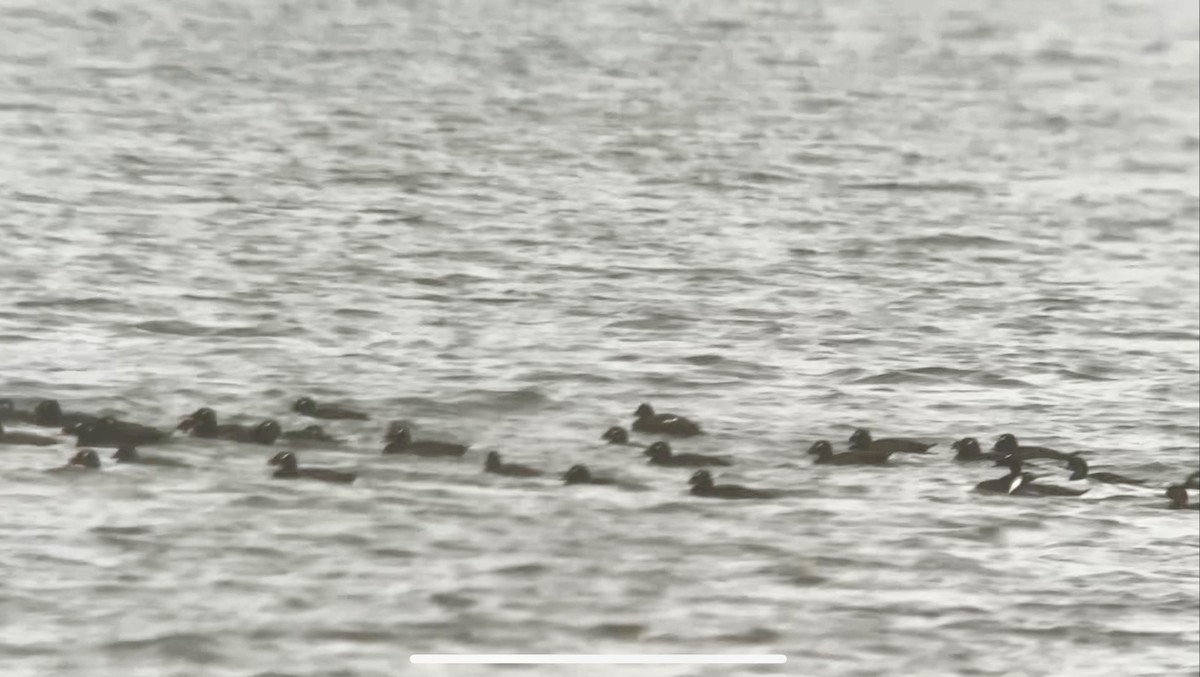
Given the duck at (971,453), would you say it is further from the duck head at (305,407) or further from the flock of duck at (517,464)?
the duck head at (305,407)

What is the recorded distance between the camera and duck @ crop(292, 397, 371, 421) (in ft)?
16.3

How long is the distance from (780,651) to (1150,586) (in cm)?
97

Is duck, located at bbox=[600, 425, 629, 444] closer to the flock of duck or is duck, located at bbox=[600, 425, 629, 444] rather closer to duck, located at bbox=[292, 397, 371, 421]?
the flock of duck

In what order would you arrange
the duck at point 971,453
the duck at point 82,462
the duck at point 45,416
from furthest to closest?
the duck at point 971,453, the duck at point 45,416, the duck at point 82,462

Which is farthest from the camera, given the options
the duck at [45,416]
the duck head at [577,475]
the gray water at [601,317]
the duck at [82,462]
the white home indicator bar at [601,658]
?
the duck head at [577,475]

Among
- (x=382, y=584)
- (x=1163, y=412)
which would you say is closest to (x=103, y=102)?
(x=382, y=584)

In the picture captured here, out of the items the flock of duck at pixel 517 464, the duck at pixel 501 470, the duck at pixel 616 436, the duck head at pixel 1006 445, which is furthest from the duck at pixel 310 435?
the duck head at pixel 1006 445

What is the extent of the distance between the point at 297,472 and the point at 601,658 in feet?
3.17

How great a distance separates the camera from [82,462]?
15.4 ft

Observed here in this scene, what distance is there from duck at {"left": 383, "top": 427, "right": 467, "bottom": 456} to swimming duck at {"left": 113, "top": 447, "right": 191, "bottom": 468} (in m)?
0.54

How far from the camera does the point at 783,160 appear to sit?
5.54 metres

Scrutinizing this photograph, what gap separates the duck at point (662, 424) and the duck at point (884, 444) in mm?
414

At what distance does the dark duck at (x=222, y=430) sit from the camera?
4.86 meters

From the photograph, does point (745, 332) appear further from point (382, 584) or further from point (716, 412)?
point (382, 584)
